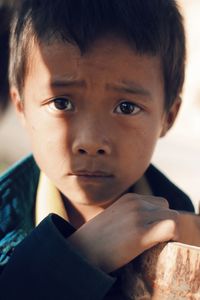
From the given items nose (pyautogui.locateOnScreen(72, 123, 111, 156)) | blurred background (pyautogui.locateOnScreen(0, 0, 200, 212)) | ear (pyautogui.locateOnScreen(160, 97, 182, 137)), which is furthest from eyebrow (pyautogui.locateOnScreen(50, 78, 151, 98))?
blurred background (pyautogui.locateOnScreen(0, 0, 200, 212))

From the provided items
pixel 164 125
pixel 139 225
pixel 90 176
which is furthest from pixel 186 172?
pixel 139 225

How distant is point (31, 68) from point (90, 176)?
1.04 feet

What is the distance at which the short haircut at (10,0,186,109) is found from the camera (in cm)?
151

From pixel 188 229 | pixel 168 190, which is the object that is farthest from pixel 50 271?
pixel 168 190

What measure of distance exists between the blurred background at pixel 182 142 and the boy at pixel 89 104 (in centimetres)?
283

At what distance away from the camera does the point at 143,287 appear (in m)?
1.11

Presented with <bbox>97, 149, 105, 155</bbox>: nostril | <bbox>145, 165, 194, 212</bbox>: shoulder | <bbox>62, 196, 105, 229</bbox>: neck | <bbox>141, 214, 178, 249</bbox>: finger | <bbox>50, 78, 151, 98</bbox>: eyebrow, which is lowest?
<bbox>145, 165, 194, 212</bbox>: shoulder

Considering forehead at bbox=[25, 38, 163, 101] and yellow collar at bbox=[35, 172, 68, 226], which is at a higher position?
forehead at bbox=[25, 38, 163, 101]

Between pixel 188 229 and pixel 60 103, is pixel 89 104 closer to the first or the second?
pixel 60 103

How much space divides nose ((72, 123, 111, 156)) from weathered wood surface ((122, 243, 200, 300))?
0.36 metres

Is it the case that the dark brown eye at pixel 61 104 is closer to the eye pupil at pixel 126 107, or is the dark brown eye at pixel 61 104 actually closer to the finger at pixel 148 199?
the eye pupil at pixel 126 107

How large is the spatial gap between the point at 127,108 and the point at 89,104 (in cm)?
12

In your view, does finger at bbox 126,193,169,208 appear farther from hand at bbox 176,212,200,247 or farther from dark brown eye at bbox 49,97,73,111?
dark brown eye at bbox 49,97,73,111

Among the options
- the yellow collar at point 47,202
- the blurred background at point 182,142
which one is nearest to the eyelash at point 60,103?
the yellow collar at point 47,202
